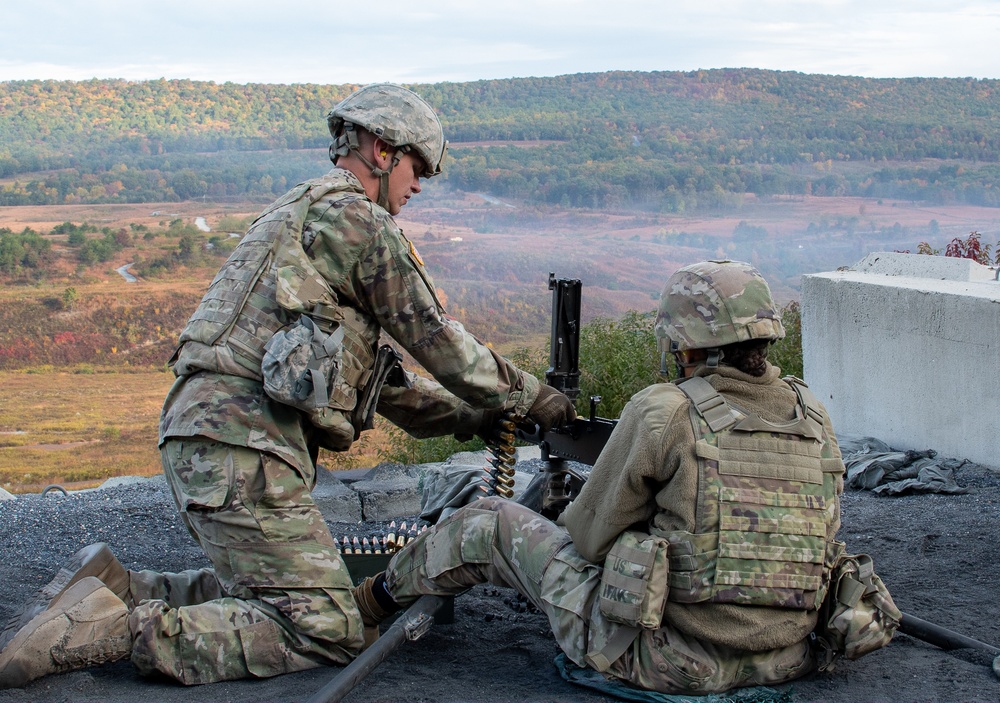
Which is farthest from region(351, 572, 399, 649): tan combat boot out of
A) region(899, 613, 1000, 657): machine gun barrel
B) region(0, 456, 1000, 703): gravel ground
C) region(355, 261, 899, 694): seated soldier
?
region(899, 613, 1000, 657): machine gun barrel

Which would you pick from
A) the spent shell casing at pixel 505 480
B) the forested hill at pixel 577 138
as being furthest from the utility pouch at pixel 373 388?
the forested hill at pixel 577 138

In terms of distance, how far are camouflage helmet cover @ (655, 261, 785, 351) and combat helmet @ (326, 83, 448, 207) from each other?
50.8 inches

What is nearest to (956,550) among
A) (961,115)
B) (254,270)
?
(254,270)

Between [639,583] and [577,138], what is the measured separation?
2436cm

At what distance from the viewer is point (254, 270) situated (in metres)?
3.67

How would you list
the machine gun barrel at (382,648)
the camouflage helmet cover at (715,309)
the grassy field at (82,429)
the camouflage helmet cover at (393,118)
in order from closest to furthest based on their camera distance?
the camouflage helmet cover at (715,309) < the machine gun barrel at (382,648) < the camouflage helmet cover at (393,118) < the grassy field at (82,429)

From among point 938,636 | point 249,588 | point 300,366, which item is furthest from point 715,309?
point 249,588

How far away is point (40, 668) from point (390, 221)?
1931 millimetres

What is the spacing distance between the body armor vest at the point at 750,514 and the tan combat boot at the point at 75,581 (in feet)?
6.67

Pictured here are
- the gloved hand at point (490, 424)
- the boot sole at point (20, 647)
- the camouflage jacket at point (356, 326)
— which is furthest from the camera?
the gloved hand at point (490, 424)

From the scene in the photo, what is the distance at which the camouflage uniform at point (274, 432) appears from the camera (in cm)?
347

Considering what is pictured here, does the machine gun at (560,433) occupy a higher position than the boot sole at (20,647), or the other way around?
the machine gun at (560,433)

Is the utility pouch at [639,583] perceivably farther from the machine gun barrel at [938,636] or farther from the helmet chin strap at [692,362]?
the machine gun barrel at [938,636]

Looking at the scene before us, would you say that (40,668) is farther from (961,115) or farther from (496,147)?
(961,115)
